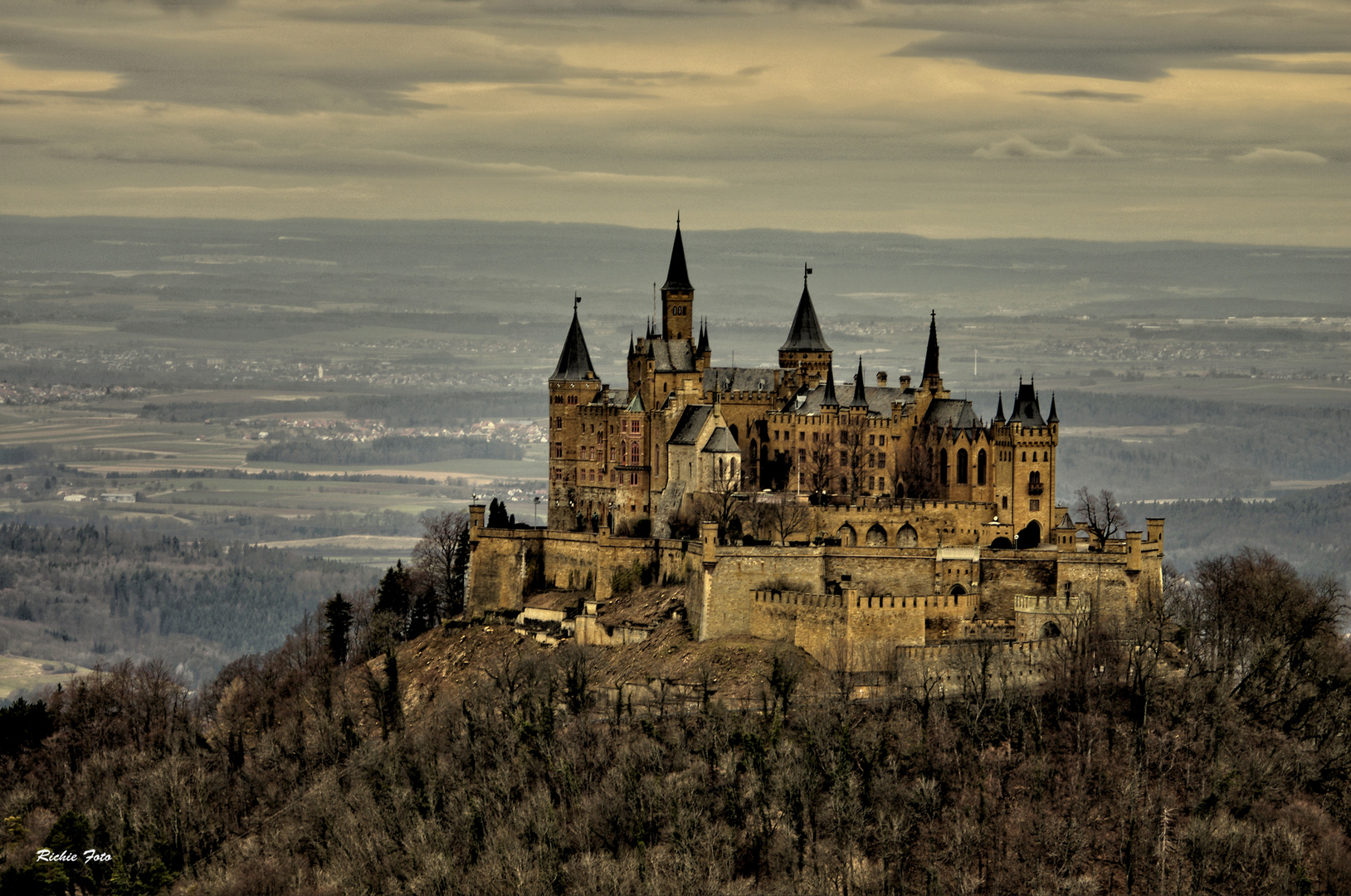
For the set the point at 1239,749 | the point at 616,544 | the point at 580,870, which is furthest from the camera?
the point at 616,544

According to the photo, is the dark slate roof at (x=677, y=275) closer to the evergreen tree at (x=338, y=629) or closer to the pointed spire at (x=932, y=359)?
the pointed spire at (x=932, y=359)

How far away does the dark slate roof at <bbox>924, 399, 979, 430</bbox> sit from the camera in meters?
108

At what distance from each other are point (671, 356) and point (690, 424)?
19.7ft

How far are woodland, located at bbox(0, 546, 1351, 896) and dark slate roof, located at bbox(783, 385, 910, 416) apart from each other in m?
18.8

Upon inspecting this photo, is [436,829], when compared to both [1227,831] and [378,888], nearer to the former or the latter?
[378,888]

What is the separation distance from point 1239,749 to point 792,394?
37402 millimetres

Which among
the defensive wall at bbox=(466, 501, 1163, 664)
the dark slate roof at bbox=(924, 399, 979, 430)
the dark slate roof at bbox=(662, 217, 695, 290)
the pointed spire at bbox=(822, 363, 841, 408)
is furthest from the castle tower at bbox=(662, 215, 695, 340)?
the defensive wall at bbox=(466, 501, 1163, 664)

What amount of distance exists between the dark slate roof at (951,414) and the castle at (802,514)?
135mm

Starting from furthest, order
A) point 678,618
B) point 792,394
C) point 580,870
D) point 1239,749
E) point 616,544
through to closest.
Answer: point 792,394 → point 616,544 → point 678,618 → point 1239,749 → point 580,870

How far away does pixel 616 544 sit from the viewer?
10669cm

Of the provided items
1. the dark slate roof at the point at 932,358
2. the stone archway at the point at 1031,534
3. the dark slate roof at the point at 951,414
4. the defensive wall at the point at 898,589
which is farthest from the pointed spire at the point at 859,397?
the stone archway at the point at 1031,534

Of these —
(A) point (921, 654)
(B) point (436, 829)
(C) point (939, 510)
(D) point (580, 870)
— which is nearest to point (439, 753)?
(B) point (436, 829)

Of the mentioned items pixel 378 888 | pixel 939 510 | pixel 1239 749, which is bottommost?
pixel 378 888

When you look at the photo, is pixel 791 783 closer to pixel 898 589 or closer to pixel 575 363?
pixel 898 589
